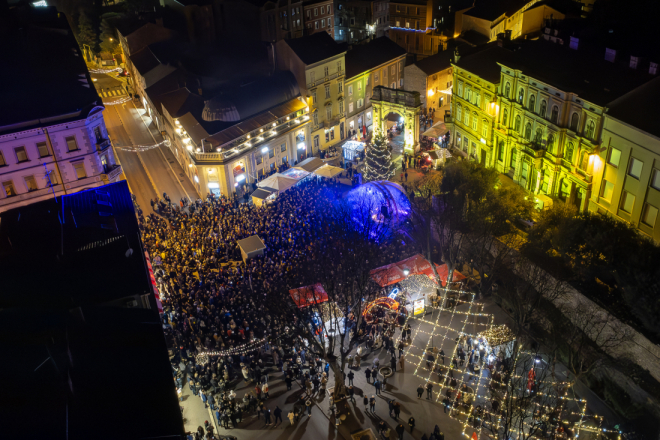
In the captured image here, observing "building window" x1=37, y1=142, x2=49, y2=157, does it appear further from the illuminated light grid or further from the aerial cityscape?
the illuminated light grid

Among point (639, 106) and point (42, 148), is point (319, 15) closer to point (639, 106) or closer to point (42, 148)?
point (42, 148)

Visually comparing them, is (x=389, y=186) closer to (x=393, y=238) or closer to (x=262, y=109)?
(x=393, y=238)

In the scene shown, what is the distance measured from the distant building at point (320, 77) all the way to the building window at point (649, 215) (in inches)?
1246

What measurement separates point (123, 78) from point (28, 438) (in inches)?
3062

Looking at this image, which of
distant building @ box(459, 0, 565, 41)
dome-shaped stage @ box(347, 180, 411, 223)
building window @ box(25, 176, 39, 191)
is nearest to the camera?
building window @ box(25, 176, 39, 191)

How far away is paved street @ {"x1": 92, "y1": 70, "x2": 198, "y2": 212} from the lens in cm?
4881

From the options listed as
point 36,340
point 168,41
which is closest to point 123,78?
point 168,41

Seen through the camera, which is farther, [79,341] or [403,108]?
[403,108]

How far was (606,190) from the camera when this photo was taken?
1454 inches

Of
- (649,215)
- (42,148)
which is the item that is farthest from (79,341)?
(649,215)

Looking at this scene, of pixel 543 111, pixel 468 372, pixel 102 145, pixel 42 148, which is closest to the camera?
pixel 468 372

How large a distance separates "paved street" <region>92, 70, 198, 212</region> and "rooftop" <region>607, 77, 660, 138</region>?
34.6m

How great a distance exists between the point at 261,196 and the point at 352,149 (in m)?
12.4

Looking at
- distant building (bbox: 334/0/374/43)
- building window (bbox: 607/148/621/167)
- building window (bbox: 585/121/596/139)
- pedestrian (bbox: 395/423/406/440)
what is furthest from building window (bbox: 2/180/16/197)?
distant building (bbox: 334/0/374/43)
